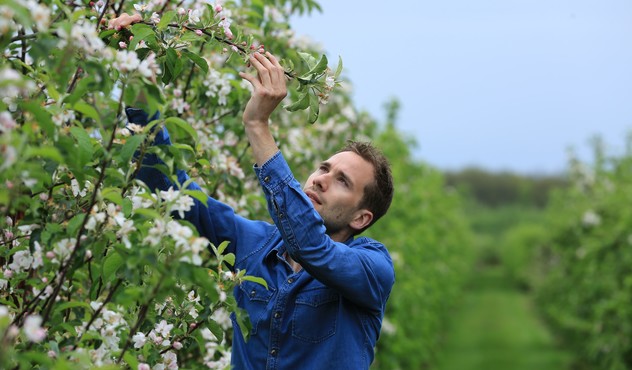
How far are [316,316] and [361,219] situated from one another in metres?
0.39

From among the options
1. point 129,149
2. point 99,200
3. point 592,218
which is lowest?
point 592,218

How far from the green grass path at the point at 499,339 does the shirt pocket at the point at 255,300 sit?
14958 mm

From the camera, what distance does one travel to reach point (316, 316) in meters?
2.65

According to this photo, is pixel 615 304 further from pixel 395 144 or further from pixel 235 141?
pixel 235 141

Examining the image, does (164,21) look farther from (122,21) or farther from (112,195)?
(112,195)

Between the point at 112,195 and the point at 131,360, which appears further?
the point at 131,360

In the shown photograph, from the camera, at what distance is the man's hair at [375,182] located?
2.83 meters

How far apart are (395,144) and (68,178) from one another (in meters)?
9.56

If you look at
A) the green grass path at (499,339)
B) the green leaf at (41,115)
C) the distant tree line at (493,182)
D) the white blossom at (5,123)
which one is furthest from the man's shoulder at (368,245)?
the distant tree line at (493,182)

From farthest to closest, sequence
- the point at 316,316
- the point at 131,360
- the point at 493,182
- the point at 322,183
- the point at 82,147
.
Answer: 1. the point at 493,182
2. the point at 322,183
3. the point at 316,316
4. the point at 131,360
5. the point at 82,147

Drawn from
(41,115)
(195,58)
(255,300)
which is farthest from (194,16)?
(255,300)

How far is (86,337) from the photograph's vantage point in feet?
6.41

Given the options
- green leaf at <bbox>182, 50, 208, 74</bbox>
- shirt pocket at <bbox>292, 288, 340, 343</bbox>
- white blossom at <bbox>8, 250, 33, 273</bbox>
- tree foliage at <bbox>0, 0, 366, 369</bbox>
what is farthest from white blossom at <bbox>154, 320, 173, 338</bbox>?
green leaf at <bbox>182, 50, 208, 74</bbox>

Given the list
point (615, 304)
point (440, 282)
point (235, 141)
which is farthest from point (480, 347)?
point (235, 141)
